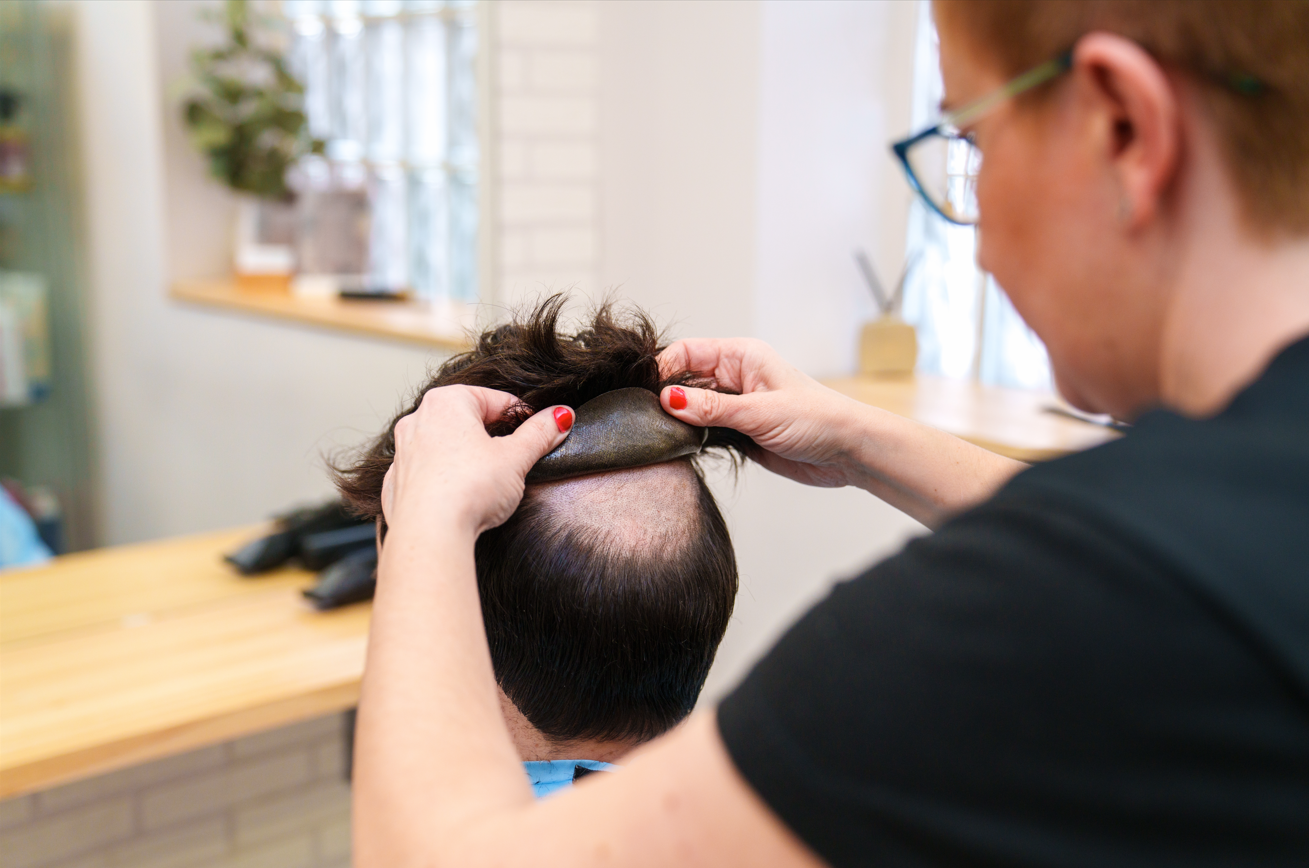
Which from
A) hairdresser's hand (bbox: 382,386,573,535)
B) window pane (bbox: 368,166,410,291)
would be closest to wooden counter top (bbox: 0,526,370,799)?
hairdresser's hand (bbox: 382,386,573,535)

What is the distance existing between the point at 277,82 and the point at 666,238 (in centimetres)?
141

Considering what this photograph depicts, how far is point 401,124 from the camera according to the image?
2836 mm

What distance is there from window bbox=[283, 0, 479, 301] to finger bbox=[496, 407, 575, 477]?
2.00 m

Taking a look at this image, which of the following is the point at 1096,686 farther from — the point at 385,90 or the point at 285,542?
the point at 385,90

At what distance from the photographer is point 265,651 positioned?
1.44 meters

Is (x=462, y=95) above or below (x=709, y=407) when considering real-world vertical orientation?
above

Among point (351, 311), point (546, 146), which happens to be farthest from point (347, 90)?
point (546, 146)

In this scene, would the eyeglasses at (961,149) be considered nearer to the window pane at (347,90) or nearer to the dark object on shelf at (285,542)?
the dark object on shelf at (285,542)

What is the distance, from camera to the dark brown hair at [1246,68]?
1.42 feet

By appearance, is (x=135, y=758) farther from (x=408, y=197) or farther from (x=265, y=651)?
(x=408, y=197)

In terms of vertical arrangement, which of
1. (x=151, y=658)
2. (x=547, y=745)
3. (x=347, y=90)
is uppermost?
(x=347, y=90)

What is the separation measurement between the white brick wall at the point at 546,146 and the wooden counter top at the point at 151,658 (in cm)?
80

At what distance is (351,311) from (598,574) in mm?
1932

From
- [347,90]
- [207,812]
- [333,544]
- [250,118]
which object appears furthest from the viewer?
[347,90]
